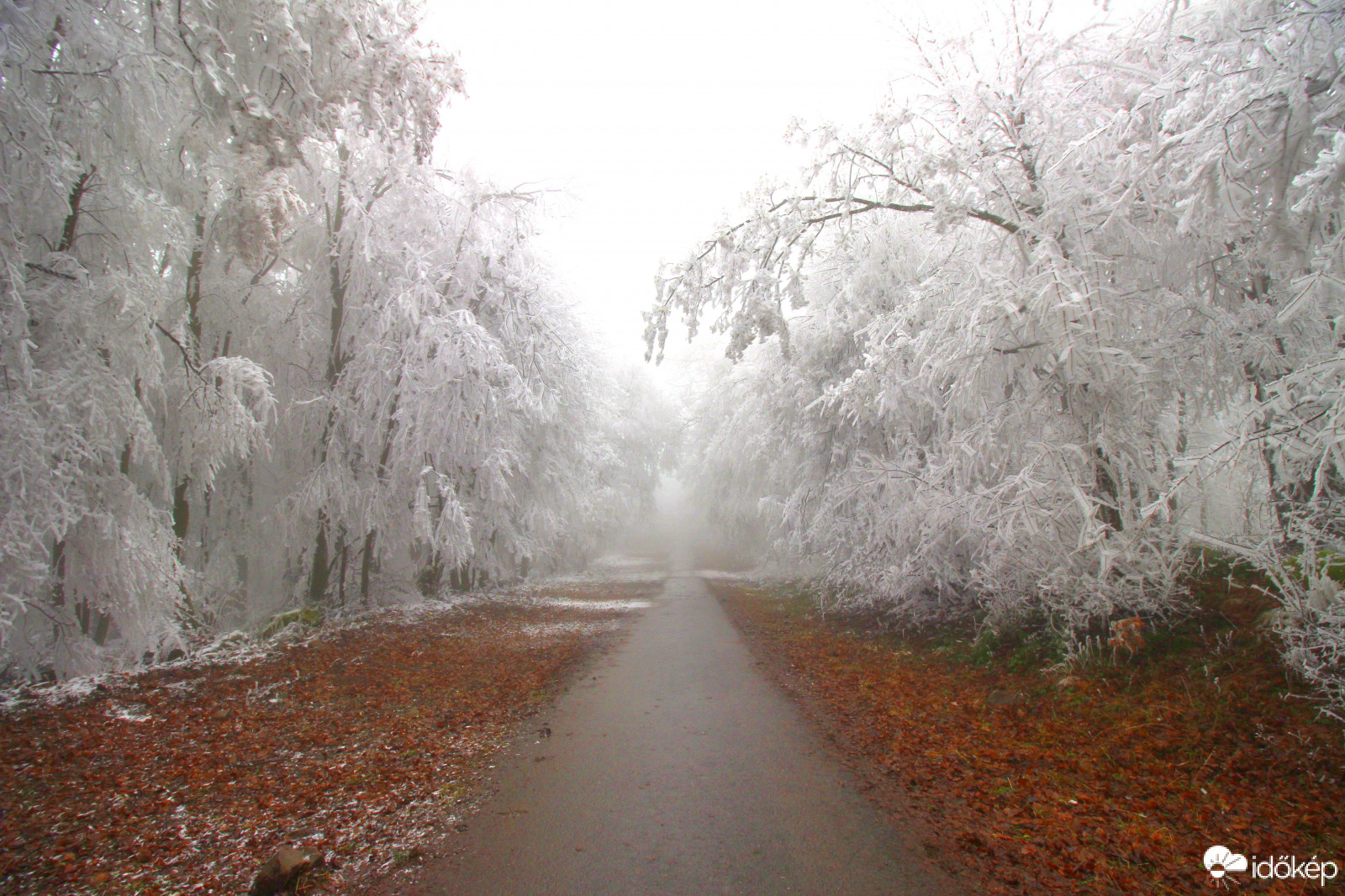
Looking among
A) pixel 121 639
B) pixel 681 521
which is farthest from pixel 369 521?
pixel 681 521

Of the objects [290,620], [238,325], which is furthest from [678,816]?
[238,325]

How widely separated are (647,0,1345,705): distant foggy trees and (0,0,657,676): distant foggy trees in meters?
4.76

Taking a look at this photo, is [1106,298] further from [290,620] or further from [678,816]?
[290,620]

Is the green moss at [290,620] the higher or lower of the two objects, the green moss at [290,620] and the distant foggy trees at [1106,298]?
the lower

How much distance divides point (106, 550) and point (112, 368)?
201cm

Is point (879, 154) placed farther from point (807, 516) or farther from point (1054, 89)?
point (807, 516)

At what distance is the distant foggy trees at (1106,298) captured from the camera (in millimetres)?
3762

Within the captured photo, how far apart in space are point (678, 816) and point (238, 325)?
10.5 m

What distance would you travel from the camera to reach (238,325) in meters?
9.98

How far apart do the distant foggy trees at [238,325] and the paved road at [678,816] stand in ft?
17.1

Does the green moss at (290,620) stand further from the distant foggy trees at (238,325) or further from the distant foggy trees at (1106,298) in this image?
the distant foggy trees at (1106,298)

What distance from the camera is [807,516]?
12.9 metres

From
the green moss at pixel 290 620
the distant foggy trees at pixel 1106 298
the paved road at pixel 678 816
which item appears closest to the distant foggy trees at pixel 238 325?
the green moss at pixel 290 620

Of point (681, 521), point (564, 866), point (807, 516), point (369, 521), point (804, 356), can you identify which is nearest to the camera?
point (564, 866)
